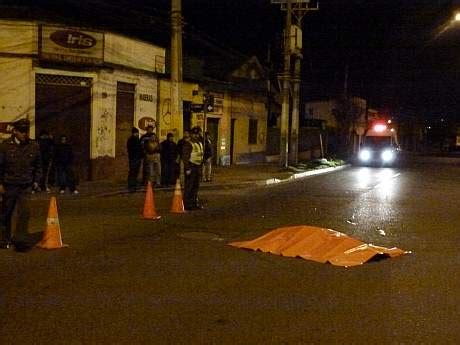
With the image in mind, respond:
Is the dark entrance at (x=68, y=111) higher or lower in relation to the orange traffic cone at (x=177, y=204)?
higher

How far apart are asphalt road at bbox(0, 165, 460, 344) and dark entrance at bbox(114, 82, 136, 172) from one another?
8436 millimetres

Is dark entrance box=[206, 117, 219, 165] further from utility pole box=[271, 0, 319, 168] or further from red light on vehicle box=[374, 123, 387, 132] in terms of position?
red light on vehicle box=[374, 123, 387, 132]

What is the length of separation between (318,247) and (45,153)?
9980 mm

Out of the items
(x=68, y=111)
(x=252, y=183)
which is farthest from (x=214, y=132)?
(x=68, y=111)

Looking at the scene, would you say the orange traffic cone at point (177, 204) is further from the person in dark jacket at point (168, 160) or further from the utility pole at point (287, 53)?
the utility pole at point (287, 53)

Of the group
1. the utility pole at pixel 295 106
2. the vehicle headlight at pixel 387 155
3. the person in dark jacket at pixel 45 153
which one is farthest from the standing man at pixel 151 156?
the vehicle headlight at pixel 387 155

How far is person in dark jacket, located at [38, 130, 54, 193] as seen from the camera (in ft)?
59.2

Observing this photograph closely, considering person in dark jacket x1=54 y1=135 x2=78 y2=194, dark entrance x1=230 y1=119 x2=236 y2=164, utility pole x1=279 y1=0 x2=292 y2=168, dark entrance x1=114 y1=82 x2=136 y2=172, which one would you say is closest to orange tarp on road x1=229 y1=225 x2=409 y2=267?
person in dark jacket x1=54 y1=135 x2=78 y2=194

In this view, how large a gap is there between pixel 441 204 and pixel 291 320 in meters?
12.9

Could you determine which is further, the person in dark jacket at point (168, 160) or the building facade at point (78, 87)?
the person in dark jacket at point (168, 160)

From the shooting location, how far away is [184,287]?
7.99m

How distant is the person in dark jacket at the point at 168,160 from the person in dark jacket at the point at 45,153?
3512 millimetres

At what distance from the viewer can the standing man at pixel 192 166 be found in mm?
15156

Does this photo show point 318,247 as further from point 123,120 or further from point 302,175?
point 302,175
